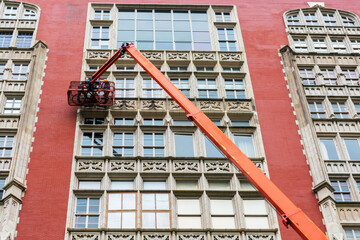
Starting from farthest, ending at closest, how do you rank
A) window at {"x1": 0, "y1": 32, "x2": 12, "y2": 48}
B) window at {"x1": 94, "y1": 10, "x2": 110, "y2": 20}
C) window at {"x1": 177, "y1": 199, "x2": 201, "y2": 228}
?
window at {"x1": 94, "y1": 10, "x2": 110, "y2": 20}
window at {"x1": 0, "y1": 32, "x2": 12, "y2": 48}
window at {"x1": 177, "y1": 199, "x2": 201, "y2": 228}

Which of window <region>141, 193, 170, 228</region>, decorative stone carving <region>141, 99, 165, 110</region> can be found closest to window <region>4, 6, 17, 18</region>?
decorative stone carving <region>141, 99, 165, 110</region>

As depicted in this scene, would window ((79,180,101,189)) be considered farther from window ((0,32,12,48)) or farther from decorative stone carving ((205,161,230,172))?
Result: window ((0,32,12,48))

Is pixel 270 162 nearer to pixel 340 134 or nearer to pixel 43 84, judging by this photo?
pixel 340 134

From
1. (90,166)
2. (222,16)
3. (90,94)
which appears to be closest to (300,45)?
(222,16)

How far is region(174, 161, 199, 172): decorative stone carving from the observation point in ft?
114

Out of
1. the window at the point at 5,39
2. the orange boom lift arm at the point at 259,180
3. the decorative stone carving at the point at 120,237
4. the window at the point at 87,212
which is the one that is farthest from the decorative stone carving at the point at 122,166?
the window at the point at 5,39

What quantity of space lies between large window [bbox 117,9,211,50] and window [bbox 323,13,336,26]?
10681 millimetres

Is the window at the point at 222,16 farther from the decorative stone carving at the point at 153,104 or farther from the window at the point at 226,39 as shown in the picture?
the decorative stone carving at the point at 153,104

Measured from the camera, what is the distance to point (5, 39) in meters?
43.4

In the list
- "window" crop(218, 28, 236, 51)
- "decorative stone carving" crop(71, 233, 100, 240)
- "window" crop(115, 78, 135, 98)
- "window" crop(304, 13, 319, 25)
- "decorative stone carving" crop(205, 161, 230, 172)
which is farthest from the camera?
"window" crop(304, 13, 319, 25)

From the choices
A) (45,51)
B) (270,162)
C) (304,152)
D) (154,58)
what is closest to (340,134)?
(304,152)

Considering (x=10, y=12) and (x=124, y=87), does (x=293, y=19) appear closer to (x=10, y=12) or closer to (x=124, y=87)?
(x=124, y=87)

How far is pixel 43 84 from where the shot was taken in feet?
128

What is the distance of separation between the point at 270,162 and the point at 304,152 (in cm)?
249
